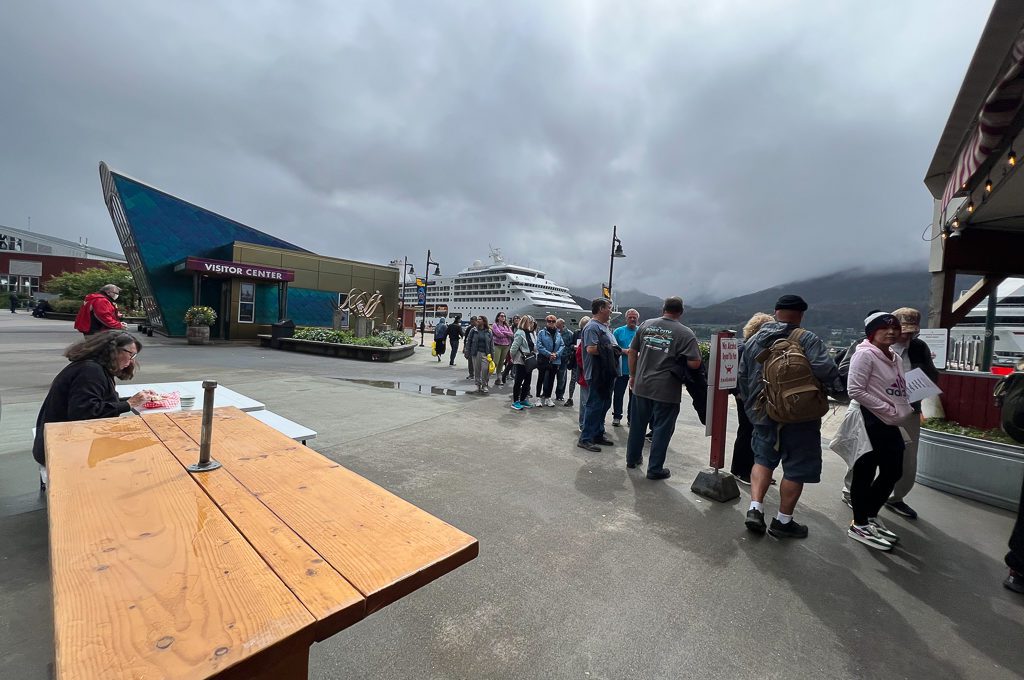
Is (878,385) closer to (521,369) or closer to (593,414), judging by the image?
(593,414)

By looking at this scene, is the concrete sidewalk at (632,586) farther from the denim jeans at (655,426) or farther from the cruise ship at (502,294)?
the cruise ship at (502,294)

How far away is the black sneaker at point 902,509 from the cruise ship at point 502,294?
49751 mm

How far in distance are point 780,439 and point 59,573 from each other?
3662mm

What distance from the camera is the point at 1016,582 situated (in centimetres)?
267

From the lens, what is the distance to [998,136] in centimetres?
361

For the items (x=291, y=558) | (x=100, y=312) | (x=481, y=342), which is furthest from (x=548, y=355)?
(x=100, y=312)

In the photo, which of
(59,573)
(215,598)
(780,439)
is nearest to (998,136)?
(780,439)

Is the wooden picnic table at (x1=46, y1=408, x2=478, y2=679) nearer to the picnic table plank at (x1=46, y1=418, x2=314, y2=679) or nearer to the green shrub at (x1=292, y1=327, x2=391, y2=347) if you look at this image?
the picnic table plank at (x1=46, y1=418, x2=314, y2=679)

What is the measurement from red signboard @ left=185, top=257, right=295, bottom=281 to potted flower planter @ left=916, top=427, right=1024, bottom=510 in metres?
22.7

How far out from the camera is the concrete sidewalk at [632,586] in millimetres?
1972

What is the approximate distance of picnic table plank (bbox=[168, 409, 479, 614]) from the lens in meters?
1.16

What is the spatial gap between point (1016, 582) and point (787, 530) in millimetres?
1183

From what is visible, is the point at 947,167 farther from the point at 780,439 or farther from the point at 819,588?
the point at 819,588

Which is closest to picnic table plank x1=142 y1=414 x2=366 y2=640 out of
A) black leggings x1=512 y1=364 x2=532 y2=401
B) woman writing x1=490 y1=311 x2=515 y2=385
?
black leggings x1=512 y1=364 x2=532 y2=401
